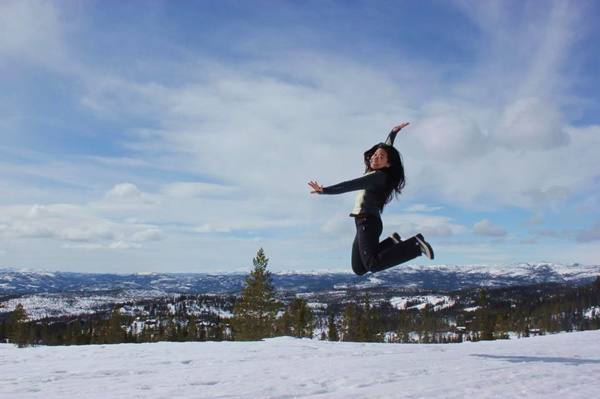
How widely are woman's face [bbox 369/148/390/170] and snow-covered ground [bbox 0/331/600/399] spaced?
3196 millimetres

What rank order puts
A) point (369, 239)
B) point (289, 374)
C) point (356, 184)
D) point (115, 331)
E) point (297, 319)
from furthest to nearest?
point (115, 331)
point (297, 319)
point (369, 239)
point (356, 184)
point (289, 374)

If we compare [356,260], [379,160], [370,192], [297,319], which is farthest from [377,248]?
[297,319]

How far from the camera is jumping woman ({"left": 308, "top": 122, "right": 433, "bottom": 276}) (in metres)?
7.46

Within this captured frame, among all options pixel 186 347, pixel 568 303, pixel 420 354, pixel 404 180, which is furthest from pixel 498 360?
pixel 568 303

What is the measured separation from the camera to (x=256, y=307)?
42.2 metres

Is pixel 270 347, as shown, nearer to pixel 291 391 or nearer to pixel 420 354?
pixel 420 354

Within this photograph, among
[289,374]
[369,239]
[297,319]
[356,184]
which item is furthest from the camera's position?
[297,319]

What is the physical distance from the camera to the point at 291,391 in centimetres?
555

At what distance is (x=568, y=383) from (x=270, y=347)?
20.4ft

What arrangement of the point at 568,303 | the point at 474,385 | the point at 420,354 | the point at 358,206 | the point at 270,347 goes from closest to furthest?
1. the point at 474,385
2. the point at 358,206
3. the point at 420,354
4. the point at 270,347
5. the point at 568,303

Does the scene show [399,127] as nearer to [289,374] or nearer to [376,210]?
[376,210]

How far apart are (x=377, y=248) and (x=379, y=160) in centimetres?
146

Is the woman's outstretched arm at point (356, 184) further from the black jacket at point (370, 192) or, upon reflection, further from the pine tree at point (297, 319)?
the pine tree at point (297, 319)

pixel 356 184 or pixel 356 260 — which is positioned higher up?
pixel 356 184
